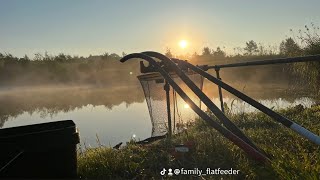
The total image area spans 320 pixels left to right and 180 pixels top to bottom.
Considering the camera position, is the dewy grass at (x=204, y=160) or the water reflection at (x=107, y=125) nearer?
the dewy grass at (x=204, y=160)

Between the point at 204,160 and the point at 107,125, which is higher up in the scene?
the point at 204,160

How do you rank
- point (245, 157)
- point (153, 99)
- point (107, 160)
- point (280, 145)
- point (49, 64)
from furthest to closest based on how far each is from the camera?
1. point (49, 64)
2. point (153, 99)
3. point (280, 145)
4. point (107, 160)
5. point (245, 157)

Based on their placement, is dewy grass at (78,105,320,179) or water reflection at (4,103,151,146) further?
water reflection at (4,103,151,146)

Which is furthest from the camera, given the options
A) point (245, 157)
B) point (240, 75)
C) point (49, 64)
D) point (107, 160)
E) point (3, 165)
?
point (49, 64)

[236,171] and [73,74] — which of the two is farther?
[73,74]

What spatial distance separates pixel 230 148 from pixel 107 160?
1467 mm

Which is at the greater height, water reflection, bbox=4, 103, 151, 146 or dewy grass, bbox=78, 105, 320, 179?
dewy grass, bbox=78, 105, 320, 179

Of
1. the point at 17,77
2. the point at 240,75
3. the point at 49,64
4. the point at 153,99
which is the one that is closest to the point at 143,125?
the point at 153,99

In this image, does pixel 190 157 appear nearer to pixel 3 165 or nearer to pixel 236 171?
pixel 236 171

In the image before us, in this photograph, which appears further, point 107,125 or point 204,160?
point 107,125

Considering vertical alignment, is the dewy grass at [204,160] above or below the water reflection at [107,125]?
above

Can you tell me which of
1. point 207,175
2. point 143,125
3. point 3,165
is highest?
point 3,165

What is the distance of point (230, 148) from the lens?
4.19m

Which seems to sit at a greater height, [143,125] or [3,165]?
[3,165]
